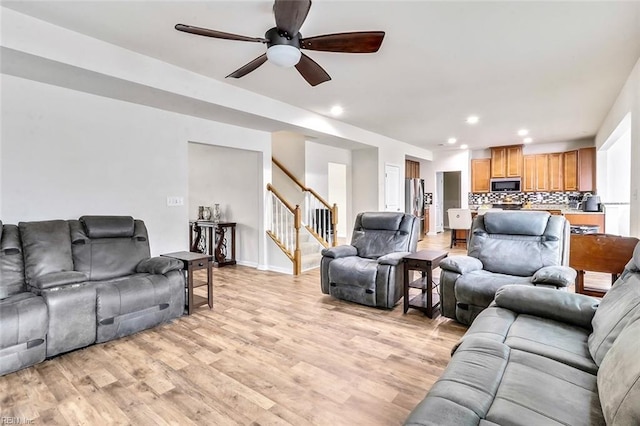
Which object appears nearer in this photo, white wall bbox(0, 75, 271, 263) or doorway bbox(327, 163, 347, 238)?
white wall bbox(0, 75, 271, 263)

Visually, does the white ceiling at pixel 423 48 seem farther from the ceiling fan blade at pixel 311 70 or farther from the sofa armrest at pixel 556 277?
the sofa armrest at pixel 556 277

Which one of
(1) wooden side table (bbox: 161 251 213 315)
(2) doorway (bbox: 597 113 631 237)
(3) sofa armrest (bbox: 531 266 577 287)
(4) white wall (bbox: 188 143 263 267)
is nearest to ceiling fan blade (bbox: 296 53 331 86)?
(1) wooden side table (bbox: 161 251 213 315)

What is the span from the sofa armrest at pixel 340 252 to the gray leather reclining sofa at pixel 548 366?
6.74 ft

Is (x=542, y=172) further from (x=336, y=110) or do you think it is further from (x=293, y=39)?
(x=293, y=39)

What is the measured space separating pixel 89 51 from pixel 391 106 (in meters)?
3.64

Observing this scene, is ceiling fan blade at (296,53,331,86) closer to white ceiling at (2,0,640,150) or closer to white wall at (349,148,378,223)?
white ceiling at (2,0,640,150)

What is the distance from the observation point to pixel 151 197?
4074 mm

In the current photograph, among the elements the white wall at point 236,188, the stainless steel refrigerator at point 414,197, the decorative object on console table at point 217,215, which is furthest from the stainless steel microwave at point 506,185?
the decorative object on console table at point 217,215

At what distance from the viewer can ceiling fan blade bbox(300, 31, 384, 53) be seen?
2.20m

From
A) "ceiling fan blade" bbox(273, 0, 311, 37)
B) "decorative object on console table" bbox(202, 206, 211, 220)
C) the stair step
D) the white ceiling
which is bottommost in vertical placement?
the stair step

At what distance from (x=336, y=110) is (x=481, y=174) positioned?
5539mm

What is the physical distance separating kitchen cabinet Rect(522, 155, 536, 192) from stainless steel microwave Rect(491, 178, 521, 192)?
15 centimetres

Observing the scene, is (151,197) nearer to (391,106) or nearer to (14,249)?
(14,249)

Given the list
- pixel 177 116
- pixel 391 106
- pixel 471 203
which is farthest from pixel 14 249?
pixel 471 203
